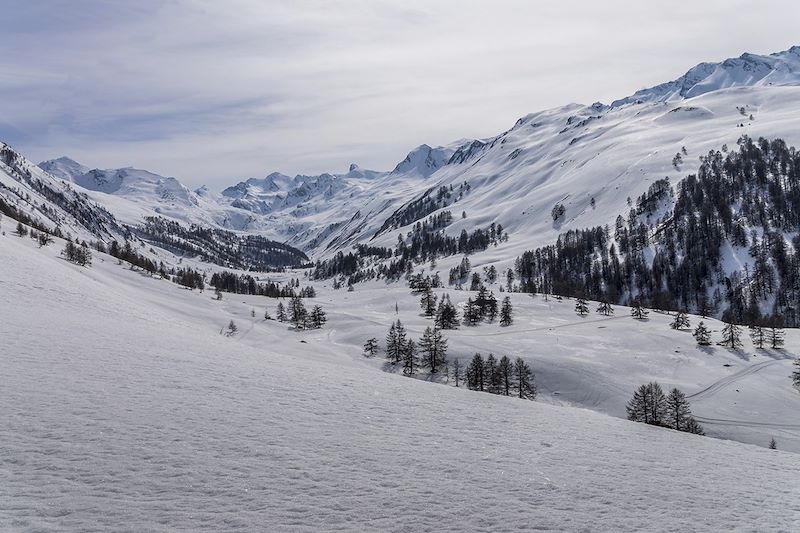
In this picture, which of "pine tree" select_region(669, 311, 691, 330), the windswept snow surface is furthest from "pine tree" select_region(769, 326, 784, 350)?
the windswept snow surface

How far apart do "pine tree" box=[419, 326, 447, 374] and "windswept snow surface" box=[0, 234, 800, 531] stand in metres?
83.6

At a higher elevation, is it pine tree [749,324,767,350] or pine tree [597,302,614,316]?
pine tree [597,302,614,316]

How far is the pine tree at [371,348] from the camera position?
397 ft

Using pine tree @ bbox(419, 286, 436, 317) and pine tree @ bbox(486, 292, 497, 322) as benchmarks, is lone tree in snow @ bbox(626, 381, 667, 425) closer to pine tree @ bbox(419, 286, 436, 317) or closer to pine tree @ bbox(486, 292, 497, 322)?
pine tree @ bbox(486, 292, 497, 322)

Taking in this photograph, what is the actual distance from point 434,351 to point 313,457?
320ft

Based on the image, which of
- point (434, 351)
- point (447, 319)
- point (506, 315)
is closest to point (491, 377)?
point (434, 351)

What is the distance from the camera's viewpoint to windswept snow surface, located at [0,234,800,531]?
11711mm

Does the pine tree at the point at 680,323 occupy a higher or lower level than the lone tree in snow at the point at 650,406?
higher

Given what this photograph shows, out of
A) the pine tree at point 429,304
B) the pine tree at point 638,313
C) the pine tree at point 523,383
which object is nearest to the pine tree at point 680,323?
the pine tree at point 638,313

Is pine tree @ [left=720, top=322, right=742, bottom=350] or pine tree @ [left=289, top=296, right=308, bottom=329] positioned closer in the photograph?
pine tree @ [left=720, top=322, right=742, bottom=350]

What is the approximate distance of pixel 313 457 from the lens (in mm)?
15148

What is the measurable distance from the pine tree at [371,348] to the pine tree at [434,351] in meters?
13.7

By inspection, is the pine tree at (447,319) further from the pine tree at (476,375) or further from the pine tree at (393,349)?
the pine tree at (476,375)

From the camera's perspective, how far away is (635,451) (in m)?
20.2
